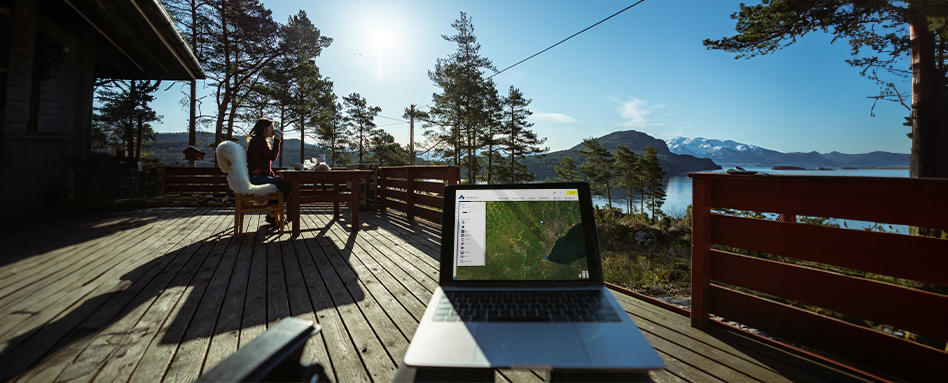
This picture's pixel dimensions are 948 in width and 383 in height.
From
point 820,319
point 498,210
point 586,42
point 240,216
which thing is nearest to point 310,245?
point 240,216

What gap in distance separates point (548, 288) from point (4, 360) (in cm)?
246

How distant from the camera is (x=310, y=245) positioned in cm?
384

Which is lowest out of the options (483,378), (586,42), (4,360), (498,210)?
(4,360)

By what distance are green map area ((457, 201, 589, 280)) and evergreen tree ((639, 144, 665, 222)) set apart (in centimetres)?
3923

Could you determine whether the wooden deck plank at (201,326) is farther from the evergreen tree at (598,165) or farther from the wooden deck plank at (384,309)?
the evergreen tree at (598,165)

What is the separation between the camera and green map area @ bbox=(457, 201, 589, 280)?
100 centimetres

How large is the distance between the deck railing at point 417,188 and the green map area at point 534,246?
351 centimetres

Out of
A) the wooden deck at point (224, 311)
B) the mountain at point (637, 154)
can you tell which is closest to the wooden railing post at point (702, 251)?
the wooden deck at point (224, 311)

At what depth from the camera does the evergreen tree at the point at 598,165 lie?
38.0 m

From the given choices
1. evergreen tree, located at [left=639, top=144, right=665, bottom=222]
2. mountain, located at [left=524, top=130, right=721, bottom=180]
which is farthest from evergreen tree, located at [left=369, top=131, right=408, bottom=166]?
mountain, located at [left=524, top=130, right=721, bottom=180]

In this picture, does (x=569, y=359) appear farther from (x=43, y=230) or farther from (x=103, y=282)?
(x=43, y=230)

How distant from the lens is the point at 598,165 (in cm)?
4034

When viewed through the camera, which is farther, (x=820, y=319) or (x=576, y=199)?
(x=820, y=319)

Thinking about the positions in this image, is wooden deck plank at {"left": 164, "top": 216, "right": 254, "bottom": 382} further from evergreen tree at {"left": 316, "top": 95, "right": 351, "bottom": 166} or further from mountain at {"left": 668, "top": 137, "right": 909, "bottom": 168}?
evergreen tree at {"left": 316, "top": 95, "right": 351, "bottom": 166}
